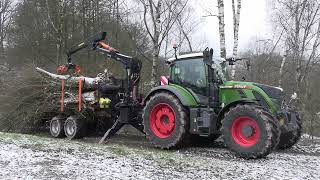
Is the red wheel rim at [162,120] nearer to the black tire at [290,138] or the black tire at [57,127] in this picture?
the black tire at [290,138]

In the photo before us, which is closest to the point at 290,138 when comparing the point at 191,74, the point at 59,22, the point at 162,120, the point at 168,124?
the point at 191,74

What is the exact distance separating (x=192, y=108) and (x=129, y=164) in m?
3.26

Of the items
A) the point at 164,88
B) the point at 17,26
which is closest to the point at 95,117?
the point at 164,88

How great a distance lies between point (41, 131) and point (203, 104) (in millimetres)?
6502

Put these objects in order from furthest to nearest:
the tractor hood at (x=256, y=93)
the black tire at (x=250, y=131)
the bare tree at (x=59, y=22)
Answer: the bare tree at (x=59, y=22) → the tractor hood at (x=256, y=93) → the black tire at (x=250, y=131)

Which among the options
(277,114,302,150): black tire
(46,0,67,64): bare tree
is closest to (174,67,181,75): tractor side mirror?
(277,114,302,150): black tire

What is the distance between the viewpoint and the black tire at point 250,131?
31.5ft

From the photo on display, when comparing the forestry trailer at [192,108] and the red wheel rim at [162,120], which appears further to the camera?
the red wheel rim at [162,120]

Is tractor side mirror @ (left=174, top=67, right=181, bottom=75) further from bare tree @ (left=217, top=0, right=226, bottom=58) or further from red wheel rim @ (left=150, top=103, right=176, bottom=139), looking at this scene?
bare tree @ (left=217, top=0, right=226, bottom=58)

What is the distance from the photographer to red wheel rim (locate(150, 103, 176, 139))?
37.2ft

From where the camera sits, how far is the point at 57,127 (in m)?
14.0

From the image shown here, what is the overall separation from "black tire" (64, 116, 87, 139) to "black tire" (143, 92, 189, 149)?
8.90ft

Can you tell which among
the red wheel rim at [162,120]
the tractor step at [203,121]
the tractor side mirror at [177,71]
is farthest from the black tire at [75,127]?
the tractor step at [203,121]

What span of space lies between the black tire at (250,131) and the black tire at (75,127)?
5.06 m
